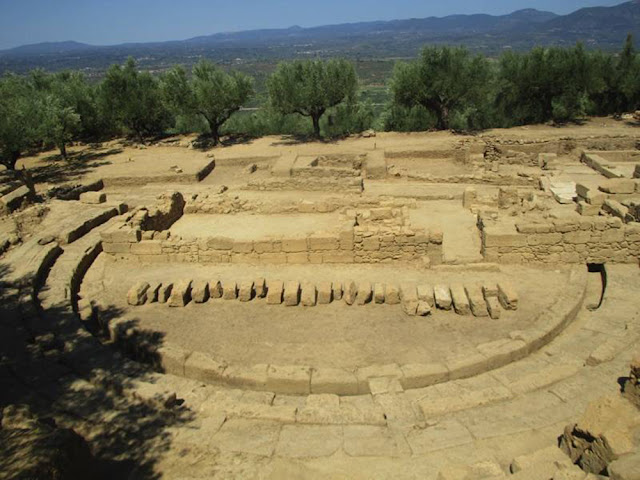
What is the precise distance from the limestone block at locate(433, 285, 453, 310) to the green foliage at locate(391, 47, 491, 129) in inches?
828

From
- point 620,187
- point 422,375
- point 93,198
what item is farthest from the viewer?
point 93,198

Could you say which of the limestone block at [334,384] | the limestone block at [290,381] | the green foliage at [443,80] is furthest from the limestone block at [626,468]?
the green foliage at [443,80]

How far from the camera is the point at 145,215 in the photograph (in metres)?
15.0

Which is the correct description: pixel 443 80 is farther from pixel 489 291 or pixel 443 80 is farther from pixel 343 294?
pixel 343 294

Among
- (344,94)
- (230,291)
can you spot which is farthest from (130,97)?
(230,291)

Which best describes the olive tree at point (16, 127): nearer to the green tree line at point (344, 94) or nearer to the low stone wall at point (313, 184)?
the green tree line at point (344, 94)

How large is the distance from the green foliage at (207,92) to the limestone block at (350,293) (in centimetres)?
2016

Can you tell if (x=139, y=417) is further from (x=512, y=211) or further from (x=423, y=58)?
(x=423, y=58)

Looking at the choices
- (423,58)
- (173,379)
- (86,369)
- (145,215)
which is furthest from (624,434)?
(423,58)

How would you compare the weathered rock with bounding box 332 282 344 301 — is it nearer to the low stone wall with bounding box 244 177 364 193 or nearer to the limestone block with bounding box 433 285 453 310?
the limestone block with bounding box 433 285 453 310

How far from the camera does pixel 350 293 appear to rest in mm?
10891

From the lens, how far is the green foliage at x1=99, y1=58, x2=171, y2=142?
29.9 m

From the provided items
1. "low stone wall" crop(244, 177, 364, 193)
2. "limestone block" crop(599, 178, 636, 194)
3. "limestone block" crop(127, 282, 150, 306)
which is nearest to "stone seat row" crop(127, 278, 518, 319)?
"limestone block" crop(127, 282, 150, 306)

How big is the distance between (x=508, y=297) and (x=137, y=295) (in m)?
8.53
